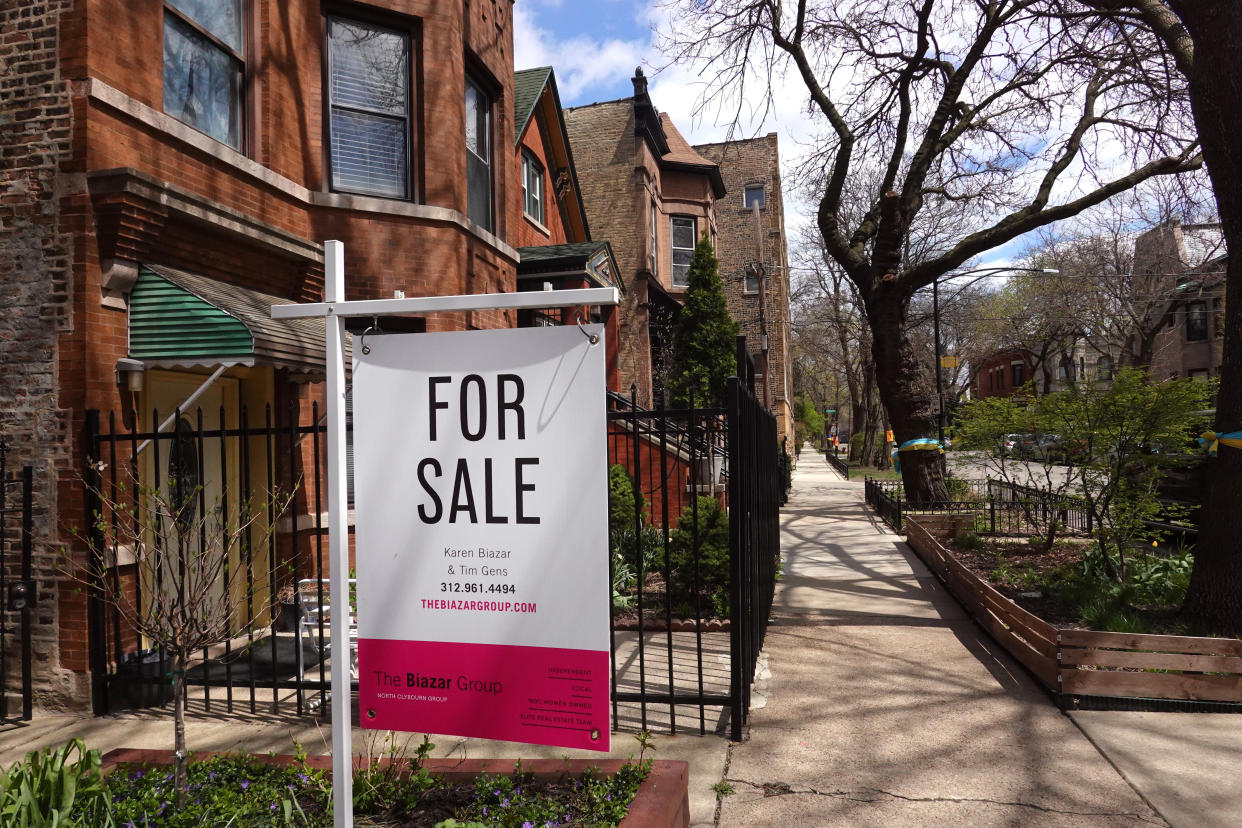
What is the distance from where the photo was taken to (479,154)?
11.6m

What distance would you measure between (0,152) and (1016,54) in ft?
45.7

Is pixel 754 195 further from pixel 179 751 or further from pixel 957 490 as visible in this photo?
pixel 179 751

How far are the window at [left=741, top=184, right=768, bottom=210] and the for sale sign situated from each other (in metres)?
40.6

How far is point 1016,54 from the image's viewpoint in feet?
45.5

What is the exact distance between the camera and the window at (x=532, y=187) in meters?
17.1

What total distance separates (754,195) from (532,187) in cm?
2610

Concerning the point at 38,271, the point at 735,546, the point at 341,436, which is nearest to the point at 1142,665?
the point at 735,546

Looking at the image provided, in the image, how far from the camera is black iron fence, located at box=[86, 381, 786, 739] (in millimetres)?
5211

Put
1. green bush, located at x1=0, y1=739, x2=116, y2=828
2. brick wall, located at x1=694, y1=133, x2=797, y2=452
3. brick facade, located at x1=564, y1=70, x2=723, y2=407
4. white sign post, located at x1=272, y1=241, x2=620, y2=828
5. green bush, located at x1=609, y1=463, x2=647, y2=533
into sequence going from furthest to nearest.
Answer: brick wall, located at x1=694, y1=133, x2=797, y2=452 < brick facade, located at x1=564, y1=70, x2=723, y2=407 < green bush, located at x1=609, y1=463, x2=647, y2=533 < green bush, located at x1=0, y1=739, x2=116, y2=828 < white sign post, located at x1=272, y1=241, x2=620, y2=828

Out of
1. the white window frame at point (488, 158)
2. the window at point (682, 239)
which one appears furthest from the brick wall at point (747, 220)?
the white window frame at point (488, 158)

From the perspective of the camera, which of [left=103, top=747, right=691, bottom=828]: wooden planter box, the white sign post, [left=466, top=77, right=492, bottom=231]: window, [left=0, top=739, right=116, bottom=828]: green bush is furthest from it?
[left=466, top=77, right=492, bottom=231]: window

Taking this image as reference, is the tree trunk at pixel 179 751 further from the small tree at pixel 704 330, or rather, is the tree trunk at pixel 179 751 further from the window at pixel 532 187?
the small tree at pixel 704 330

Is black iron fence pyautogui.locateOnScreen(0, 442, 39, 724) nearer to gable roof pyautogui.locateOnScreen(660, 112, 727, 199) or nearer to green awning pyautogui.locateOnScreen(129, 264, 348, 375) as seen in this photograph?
green awning pyautogui.locateOnScreen(129, 264, 348, 375)

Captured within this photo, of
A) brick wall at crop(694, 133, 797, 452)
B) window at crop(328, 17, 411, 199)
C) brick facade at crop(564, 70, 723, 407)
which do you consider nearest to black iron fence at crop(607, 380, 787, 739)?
window at crop(328, 17, 411, 199)
